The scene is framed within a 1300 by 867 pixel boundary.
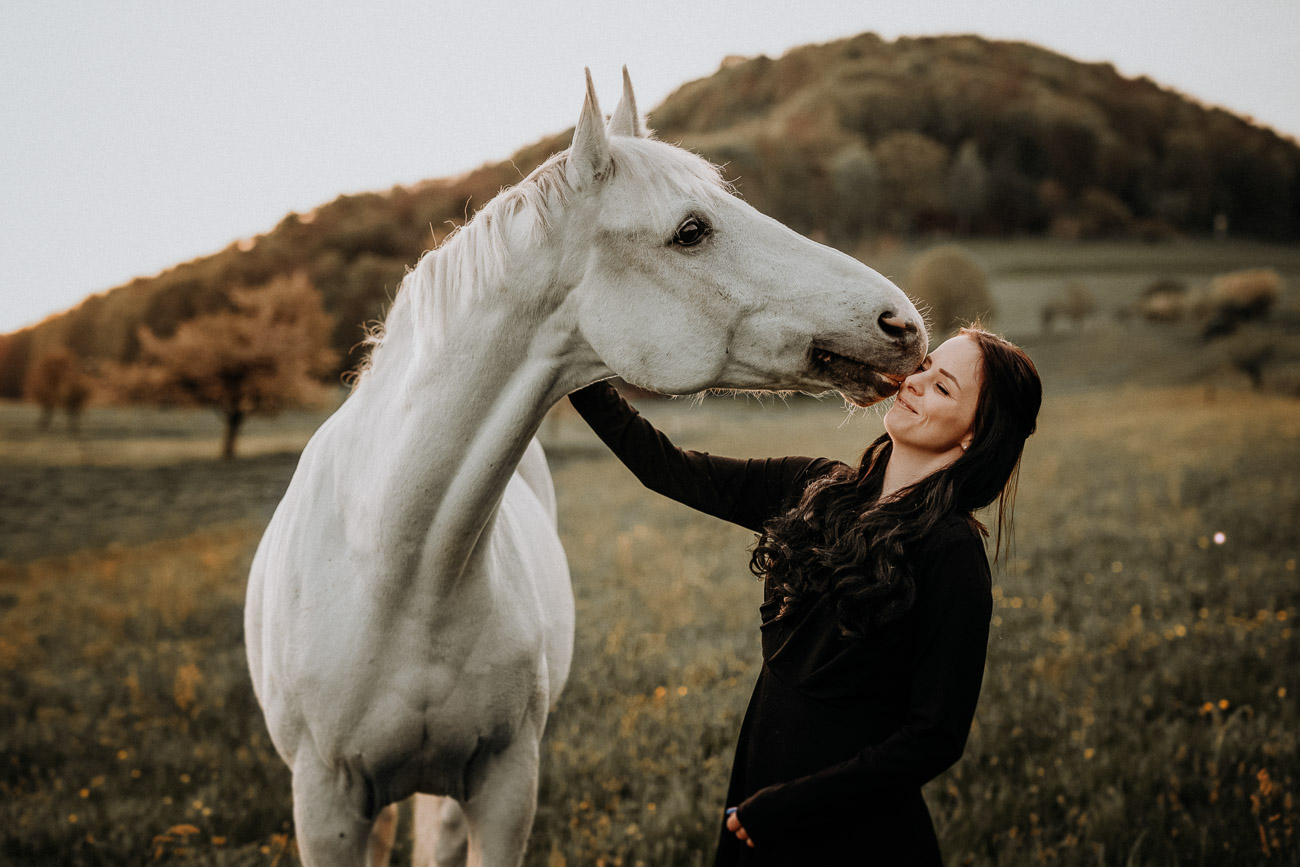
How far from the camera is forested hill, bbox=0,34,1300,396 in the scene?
24.4 m

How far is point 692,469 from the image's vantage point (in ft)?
6.99

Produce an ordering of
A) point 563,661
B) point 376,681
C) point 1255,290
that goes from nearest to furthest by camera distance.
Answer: point 376,681
point 563,661
point 1255,290

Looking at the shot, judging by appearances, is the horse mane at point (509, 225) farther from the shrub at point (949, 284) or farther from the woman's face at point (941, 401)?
the shrub at point (949, 284)

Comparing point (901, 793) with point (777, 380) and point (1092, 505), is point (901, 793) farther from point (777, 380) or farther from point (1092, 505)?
point (1092, 505)

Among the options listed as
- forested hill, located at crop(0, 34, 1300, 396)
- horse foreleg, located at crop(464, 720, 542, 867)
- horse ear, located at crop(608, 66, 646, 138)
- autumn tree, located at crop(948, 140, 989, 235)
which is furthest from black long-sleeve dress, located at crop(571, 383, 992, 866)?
autumn tree, located at crop(948, 140, 989, 235)

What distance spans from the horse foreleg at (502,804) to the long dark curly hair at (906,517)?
0.89 metres

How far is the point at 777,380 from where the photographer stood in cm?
159

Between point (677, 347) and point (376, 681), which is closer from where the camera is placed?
point (677, 347)

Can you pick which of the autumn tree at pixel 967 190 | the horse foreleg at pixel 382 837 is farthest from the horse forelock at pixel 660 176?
the autumn tree at pixel 967 190

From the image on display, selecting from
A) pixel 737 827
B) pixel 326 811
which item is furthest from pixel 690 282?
pixel 326 811

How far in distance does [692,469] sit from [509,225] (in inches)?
35.2

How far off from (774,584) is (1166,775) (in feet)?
9.52

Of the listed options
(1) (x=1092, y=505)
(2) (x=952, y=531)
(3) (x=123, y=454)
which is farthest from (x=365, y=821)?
(3) (x=123, y=454)

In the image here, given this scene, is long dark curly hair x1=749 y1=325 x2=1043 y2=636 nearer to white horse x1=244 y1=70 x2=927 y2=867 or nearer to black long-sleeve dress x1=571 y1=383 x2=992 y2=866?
black long-sleeve dress x1=571 y1=383 x2=992 y2=866
